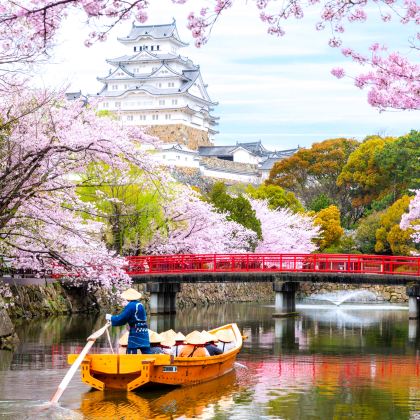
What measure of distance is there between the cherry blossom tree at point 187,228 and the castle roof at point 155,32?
5099cm

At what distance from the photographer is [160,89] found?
285 ft

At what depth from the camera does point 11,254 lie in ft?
79.0

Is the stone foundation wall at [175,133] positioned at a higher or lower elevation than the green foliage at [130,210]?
higher

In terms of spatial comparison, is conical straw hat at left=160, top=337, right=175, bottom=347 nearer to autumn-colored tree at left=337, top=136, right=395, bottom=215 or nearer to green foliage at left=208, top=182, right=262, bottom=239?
green foliage at left=208, top=182, right=262, bottom=239

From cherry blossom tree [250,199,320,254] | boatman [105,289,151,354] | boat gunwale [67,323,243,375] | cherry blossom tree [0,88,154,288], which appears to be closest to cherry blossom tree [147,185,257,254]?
cherry blossom tree [250,199,320,254]

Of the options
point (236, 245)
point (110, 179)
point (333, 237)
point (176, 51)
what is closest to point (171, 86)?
point (176, 51)

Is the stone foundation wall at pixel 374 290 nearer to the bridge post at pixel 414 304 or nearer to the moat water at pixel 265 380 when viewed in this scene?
the bridge post at pixel 414 304

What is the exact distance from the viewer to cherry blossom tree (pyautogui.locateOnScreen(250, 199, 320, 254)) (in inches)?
1992

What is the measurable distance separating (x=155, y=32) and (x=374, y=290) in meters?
48.5

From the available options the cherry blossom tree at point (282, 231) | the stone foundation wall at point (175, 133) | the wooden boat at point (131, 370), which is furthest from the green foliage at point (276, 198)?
the wooden boat at point (131, 370)

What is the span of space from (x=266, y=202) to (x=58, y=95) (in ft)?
116

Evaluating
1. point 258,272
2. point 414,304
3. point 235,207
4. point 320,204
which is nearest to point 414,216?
point 414,304

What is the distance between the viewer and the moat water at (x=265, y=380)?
557 inches

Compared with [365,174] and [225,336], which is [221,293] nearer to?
[365,174]
